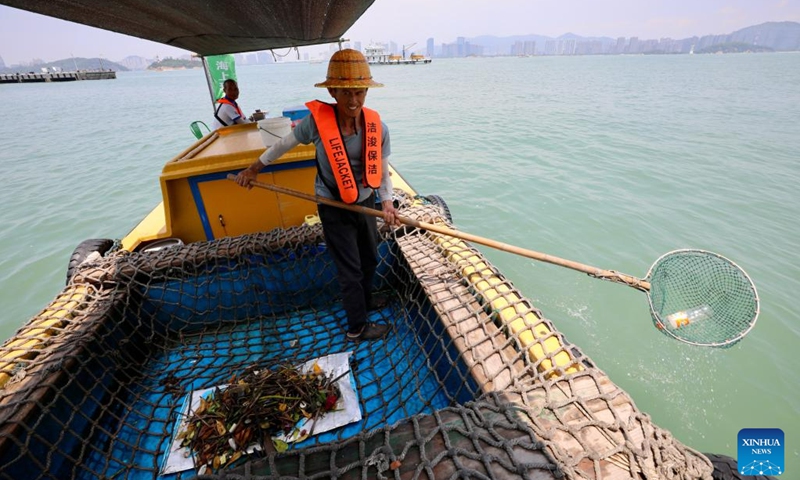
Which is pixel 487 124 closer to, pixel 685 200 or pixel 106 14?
pixel 685 200

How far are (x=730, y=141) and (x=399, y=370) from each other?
53.8ft

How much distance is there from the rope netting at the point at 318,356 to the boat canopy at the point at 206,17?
1814 millimetres

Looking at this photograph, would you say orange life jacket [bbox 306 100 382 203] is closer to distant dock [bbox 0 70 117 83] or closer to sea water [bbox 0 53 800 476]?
sea water [bbox 0 53 800 476]

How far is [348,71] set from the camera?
225 cm

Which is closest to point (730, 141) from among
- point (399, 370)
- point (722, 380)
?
point (722, 380)

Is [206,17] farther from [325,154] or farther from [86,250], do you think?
[86,250]

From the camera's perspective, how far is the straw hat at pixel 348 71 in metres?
2.24

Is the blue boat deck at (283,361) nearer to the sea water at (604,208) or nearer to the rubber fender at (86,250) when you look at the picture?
the rubber fender at (86,250)

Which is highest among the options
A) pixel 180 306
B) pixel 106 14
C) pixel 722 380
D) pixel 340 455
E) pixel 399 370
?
pixel 106 14

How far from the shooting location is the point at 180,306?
3326 millimetres

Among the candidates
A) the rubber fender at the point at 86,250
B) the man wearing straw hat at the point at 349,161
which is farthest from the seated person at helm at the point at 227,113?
the man wearing straw hat at the point at 349,161

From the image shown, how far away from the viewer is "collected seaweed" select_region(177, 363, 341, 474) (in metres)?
2.18

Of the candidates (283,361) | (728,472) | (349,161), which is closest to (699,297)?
(728,472)

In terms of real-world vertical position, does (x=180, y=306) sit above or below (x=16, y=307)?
above
